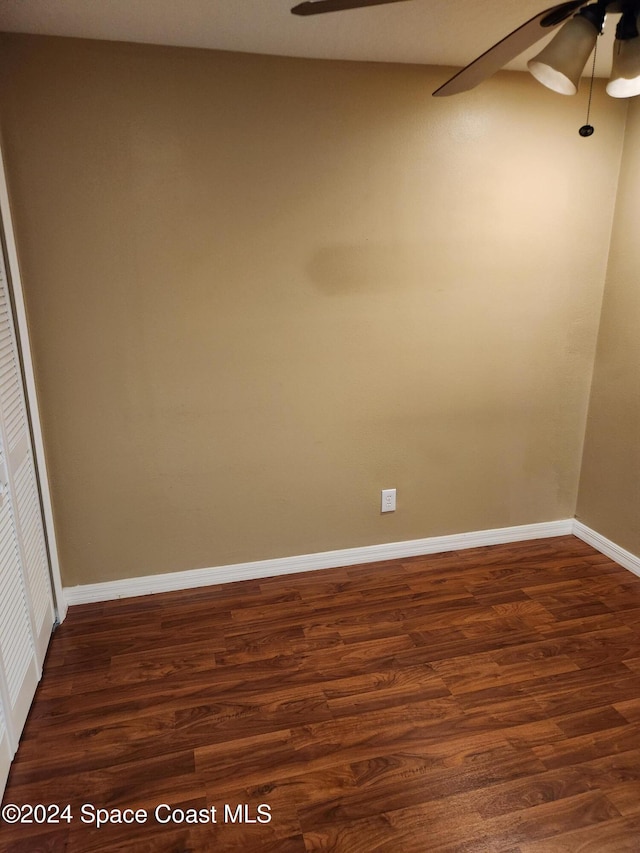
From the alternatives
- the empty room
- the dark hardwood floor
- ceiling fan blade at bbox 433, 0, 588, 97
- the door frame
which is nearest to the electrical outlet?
the empty room

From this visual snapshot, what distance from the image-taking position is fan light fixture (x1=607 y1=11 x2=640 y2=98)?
4.14 feet

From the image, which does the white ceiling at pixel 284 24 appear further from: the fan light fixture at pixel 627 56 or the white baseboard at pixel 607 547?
the white baseboard at pixel 607 547

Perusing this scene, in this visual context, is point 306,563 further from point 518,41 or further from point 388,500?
point 518,41

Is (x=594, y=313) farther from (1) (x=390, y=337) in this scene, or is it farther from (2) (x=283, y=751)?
(2) (x=283, y=751)

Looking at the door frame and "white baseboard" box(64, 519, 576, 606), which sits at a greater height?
the door frame

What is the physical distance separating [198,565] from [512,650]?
55.7 inches

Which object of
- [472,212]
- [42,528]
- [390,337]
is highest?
[472,212]

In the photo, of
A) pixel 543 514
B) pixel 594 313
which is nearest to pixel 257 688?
pixel 543 514

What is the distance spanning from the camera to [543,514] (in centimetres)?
302

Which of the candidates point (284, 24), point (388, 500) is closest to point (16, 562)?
A: point (388, 500)

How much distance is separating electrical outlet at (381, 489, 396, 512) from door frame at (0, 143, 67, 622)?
1.51 m

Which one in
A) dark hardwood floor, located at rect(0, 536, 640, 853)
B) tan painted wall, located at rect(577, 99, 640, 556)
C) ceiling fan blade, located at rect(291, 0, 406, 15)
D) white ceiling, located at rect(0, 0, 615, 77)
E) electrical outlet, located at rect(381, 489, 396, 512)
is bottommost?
dark hardwood floor, located at rect(0, 536, 640, 853)

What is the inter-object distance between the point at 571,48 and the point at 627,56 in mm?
135

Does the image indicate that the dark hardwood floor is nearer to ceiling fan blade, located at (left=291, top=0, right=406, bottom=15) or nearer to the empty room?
the empty room
